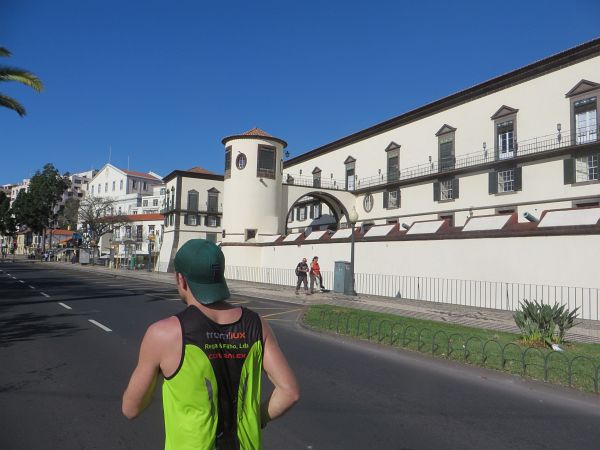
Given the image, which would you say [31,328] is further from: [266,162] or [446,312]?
[266,162]

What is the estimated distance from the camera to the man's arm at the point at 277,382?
2131 mm

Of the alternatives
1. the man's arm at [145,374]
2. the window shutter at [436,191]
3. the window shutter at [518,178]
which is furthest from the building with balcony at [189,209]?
the man's arm at [145,374]

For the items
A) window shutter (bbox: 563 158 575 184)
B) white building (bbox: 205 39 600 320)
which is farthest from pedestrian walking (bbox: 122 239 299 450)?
window shutter (bbox: 563 158 575 184)

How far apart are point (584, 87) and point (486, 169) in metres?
8.45

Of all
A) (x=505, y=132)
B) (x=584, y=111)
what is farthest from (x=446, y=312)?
(x=505, y=132)

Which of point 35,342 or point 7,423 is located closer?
point 7,423

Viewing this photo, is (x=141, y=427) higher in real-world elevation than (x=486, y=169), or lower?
lower

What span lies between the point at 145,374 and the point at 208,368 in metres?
0.28

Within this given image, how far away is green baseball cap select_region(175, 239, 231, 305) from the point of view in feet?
6.86

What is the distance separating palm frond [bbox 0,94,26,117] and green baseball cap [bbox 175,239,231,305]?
74.0 feet

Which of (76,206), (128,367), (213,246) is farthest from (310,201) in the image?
(213,246)

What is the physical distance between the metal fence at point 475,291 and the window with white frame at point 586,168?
12.8 meters

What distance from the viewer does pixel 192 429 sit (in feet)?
6.37

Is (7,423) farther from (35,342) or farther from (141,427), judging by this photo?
(35,342)
